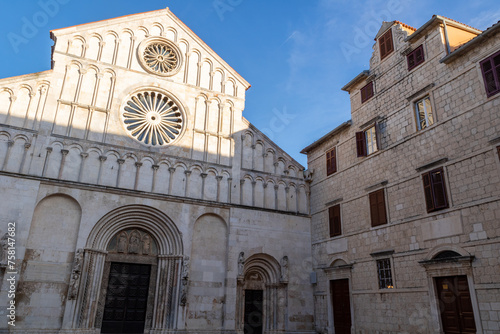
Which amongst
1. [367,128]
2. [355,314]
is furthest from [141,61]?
[355,314]

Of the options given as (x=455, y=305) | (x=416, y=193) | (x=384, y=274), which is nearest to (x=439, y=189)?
(x=416, y=193)

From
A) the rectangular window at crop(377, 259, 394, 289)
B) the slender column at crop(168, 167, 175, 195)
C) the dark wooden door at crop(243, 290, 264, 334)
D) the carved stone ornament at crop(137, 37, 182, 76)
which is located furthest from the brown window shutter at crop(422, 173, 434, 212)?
the carved stone ornament at crop(137, 37, 182, 76)

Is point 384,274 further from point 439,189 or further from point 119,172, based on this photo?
point 119,172

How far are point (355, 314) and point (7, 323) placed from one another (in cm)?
1304

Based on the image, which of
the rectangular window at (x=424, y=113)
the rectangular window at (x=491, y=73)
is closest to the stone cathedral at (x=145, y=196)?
the rectangular window at (x=424, y=113)

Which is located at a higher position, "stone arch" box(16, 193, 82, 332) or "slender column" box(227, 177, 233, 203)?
"slender column" box(227, 177, 233, 203)

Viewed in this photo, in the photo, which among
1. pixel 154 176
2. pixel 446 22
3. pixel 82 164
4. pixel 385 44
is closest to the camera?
pixel 446 22

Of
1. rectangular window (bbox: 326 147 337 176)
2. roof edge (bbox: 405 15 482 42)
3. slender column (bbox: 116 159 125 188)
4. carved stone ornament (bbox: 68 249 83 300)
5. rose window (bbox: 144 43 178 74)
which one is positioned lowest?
carved stone ornament (bbox: 68 249 83 300)

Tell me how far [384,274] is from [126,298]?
10.5 m

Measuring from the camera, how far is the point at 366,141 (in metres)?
17.5

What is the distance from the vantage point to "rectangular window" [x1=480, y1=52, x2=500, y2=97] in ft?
39.7

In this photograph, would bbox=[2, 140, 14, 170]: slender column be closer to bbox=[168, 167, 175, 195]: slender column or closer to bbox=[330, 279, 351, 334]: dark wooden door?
bbox=[168, 167, 175, 195]: slender column

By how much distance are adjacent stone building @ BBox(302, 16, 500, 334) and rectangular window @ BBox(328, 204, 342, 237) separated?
0.16 feet

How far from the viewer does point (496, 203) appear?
11430 millimetres
